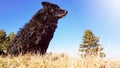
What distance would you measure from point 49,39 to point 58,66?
5229 millimetres

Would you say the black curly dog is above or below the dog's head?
below

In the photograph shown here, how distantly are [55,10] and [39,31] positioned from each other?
115 centimetres

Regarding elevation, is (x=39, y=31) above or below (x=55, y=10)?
below

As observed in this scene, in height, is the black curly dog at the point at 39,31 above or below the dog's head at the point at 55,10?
below

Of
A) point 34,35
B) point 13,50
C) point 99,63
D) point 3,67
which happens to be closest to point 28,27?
point 34,35

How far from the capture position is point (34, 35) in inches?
393

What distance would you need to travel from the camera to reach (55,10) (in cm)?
1017

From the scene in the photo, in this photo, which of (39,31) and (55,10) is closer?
(39,31)

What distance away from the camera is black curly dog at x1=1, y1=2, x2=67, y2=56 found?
32.2ft

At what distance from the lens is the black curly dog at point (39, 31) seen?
9812mm

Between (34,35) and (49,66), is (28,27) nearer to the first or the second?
(34,35)

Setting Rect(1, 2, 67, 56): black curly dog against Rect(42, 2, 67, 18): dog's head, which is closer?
Rect(1, 2, 67, 56): black curly dog

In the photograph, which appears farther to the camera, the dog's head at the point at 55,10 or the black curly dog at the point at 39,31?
the dog's head at the point at 55,10

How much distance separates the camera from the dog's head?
10008 mm
